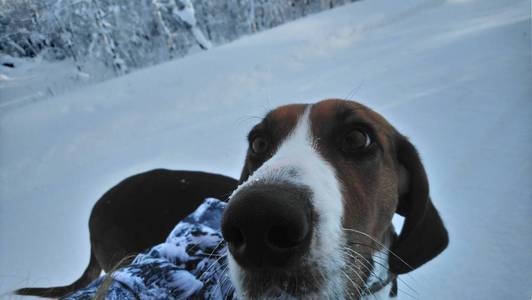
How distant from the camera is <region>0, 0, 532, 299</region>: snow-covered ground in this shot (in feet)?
9.51

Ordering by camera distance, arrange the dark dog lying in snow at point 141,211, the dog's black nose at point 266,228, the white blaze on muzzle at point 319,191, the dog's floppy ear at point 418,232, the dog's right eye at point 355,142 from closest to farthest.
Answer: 1. the dog's black nose at point 266,228
2. the white blaze on muzzle at point 319,191
3. the dog's right eye at point 355,142
4. the dog's floppy ear at point 418,232
5. the dark dog lying in snow at point 141,211

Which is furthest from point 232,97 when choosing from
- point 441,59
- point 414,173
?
point 414,173

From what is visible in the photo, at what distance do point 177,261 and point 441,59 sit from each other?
6575 mm

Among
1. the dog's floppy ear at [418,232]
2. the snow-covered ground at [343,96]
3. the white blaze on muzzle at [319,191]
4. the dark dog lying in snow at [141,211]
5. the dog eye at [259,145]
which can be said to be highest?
the white blaze on muzzle at [319,191]

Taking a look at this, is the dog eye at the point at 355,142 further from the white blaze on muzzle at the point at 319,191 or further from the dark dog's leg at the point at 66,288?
the dark dog's leg at the point at 66,288

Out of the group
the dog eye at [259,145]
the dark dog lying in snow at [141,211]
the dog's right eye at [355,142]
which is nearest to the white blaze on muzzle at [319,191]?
the dog's right eye at [355,142]

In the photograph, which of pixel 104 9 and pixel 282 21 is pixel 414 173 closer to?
pixel 104 9

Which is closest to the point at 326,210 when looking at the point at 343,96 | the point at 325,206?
the point at 325,206

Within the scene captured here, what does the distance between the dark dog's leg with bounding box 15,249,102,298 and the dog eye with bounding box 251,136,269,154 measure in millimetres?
1774

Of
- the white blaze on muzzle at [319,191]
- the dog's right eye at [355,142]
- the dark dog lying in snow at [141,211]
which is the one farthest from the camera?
the dark dog lying in snow at [141,211]

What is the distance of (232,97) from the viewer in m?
8.04

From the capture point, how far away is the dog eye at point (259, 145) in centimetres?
188

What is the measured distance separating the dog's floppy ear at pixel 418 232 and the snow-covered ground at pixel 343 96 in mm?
794

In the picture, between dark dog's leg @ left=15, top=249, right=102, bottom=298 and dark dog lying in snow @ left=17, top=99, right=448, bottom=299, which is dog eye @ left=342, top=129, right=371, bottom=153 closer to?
dark dog lying in snow @ left=17, top=99, right=448, bottom=299
